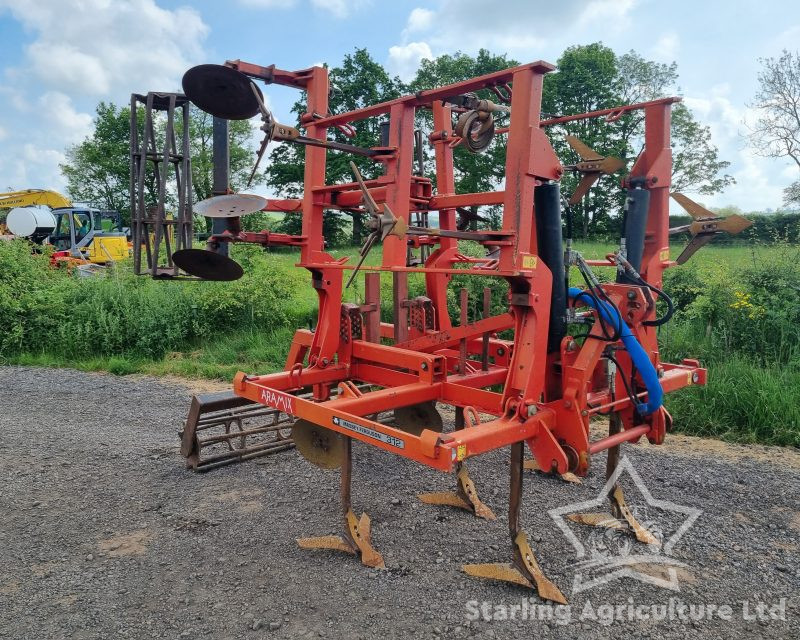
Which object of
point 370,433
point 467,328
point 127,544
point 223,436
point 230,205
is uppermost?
point 230,205

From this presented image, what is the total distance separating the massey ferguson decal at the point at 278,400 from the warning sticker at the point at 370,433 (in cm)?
48

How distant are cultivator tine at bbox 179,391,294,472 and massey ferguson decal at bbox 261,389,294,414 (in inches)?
54.3

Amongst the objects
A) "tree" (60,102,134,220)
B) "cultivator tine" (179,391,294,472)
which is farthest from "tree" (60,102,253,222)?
"cultivator tine" (179,391,294,472)

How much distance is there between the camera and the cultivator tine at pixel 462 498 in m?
4.48

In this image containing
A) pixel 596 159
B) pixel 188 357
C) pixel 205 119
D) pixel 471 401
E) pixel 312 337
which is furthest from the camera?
pixel 205 119

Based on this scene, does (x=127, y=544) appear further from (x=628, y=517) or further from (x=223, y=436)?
(x=628, y=517)

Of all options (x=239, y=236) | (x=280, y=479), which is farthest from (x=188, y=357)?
(x=239, y=236)

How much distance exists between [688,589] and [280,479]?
319 centimetres

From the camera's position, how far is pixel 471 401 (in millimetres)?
4094

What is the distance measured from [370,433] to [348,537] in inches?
38.4

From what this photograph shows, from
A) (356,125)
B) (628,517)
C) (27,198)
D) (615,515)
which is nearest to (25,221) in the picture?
(27,198)

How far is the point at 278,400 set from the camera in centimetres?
408

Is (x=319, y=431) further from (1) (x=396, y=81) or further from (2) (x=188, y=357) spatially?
(1) (x=396, y=81)

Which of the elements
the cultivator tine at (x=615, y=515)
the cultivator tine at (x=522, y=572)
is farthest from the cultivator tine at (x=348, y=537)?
the cultivator tine at (x=615, y=515)
